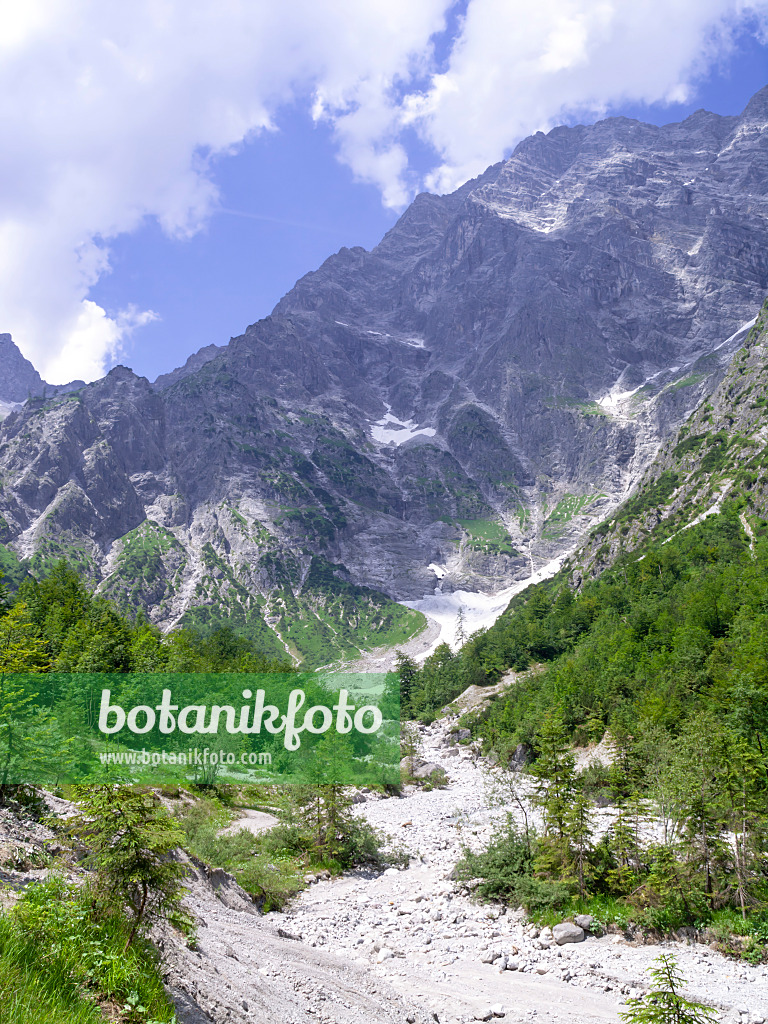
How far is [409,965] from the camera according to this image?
18.7 metres

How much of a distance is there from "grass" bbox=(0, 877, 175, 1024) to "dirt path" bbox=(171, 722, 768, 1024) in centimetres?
151

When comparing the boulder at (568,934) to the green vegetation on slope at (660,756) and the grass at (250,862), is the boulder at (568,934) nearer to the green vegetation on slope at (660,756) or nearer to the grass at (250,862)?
the green vegetation on slope at (660,756)

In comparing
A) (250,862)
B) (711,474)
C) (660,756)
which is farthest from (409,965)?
(711,474)

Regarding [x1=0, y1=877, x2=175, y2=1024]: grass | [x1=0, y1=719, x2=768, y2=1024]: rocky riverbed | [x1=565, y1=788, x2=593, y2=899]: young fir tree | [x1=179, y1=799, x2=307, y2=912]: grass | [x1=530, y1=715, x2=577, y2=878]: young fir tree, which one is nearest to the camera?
[x1=0, y1=877, x2=175, y2=1024]: grass

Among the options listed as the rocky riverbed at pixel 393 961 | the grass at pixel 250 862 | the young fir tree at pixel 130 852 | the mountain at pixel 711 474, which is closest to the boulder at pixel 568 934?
the rocky riverbed at pixel 393 961

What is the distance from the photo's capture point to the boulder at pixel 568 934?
19.7m

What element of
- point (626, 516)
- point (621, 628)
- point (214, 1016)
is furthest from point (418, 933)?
point (626, 516)

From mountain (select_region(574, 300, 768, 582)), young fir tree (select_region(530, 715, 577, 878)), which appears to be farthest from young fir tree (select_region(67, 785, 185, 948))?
mountain (select_region(574, 300, 768, 582))

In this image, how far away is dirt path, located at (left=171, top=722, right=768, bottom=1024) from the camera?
11.7 meters

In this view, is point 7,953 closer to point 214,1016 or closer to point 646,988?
point 214,1016

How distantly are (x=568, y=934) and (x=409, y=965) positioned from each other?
575 centimetres

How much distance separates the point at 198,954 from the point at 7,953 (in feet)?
23.2

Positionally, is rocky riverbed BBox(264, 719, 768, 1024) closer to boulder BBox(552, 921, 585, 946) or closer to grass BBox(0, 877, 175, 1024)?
boulder BBox(552, 921, 585, 946)

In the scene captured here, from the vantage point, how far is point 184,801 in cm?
3575
